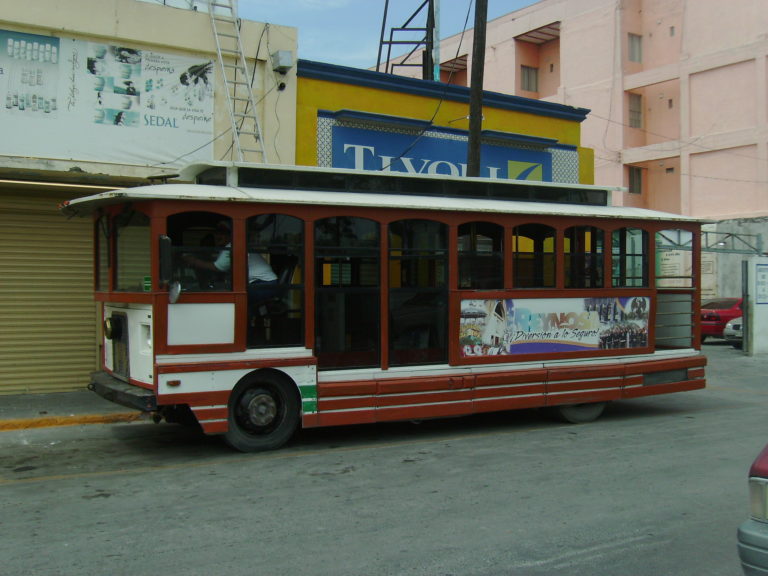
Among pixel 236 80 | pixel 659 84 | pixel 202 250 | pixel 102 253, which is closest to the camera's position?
pixel 202 250

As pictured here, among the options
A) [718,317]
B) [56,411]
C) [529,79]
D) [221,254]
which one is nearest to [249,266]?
[221,254]

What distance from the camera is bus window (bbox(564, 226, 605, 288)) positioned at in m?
9.70

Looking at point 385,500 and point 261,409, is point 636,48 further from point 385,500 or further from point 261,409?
point 385,500

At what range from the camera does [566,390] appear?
9.58 m

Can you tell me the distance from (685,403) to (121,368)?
27.4 feet

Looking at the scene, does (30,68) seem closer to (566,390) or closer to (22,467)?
(22,467)

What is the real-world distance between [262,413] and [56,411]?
3710 millimetres

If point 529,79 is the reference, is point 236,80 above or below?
below

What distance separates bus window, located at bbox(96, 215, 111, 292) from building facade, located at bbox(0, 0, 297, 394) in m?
2.09

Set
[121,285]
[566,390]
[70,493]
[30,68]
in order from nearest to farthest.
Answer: [70,493] < [121,285] < [566,390] < [30,68]

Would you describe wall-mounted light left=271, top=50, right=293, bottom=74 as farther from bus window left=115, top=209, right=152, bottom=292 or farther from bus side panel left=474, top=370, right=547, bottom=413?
bus side panel left=474, top=370, right=547, bottom=413

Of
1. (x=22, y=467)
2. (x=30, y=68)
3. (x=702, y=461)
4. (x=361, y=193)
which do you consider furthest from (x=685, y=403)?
(x=30, y=68)

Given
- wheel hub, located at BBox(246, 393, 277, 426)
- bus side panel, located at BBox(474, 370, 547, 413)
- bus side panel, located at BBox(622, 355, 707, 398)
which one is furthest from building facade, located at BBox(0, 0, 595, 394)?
bus side panel, located at BBox(622, 355, 707, 398)

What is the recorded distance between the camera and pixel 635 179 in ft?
117
